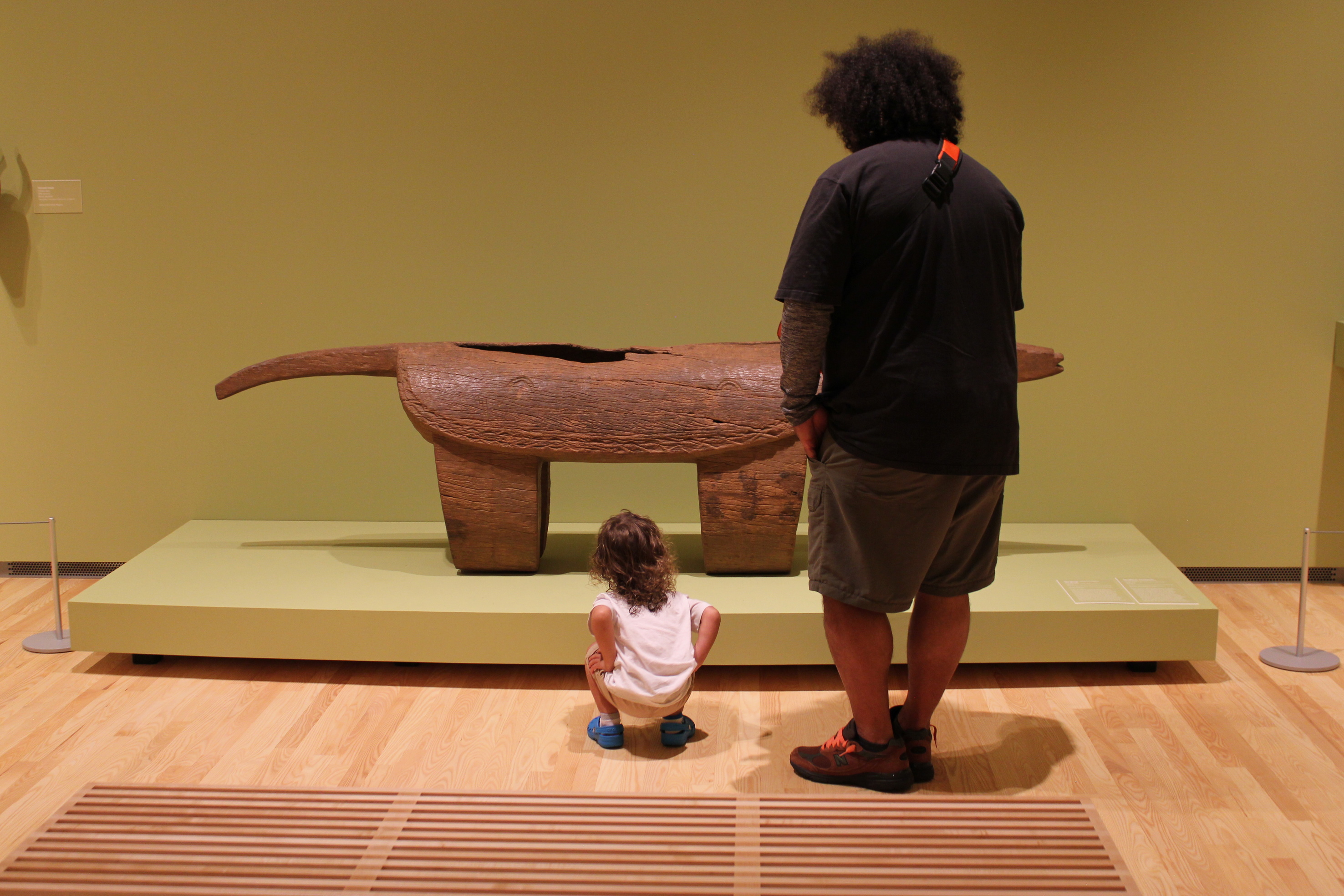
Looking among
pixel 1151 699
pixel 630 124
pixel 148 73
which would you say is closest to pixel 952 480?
pixel 1151 699

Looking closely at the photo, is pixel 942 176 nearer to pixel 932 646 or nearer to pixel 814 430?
pixel 814 430

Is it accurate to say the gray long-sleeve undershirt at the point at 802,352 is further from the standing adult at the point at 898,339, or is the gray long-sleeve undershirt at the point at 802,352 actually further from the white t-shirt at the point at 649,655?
the white t-shirt at the point at 649,655

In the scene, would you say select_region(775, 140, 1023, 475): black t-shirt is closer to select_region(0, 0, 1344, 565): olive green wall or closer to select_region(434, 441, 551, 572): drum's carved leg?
select_region(434, 441, 551, 572): drum's carved leg

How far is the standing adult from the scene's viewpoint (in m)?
1.97

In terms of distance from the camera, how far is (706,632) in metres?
2.43

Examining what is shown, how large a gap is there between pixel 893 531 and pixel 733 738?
0.81 metres

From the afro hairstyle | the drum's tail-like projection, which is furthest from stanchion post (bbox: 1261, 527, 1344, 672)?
the drum's tail-like projection

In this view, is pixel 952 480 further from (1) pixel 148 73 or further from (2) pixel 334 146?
(1) pixel 148 73

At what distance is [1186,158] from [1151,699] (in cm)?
194

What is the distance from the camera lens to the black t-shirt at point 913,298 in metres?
1.96

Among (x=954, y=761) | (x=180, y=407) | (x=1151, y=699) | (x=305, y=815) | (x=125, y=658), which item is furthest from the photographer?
(x=180, y=407)

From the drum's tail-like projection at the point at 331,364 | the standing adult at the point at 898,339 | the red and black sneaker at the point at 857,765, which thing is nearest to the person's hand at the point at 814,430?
the standing adult at the point at 898,339

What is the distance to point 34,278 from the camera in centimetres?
377

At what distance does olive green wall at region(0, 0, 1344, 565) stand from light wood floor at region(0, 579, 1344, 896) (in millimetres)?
943
